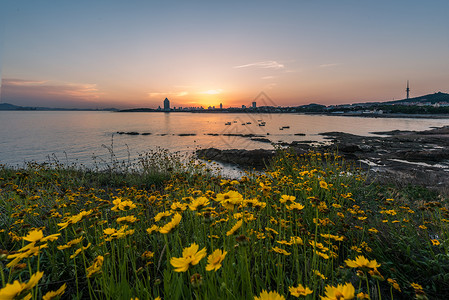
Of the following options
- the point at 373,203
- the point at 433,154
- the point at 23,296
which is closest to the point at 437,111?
the point at 433,154

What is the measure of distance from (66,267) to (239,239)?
202cm

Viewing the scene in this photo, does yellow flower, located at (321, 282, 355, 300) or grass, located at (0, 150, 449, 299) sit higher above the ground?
yellow flower, located at (321, 282, 355, 300)

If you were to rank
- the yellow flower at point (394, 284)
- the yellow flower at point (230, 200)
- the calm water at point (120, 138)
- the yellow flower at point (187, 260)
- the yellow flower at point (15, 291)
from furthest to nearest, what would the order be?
the calm water at point (120, 138), the yellow flower at point (230, 200), the yellow flower at point (394, 284), the yellow flower at point (187, 260), the yellow flower at point (15, 291)

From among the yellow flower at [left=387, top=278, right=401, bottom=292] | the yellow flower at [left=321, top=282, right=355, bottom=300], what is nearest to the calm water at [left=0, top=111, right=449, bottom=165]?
the yellow flower at [left=387, top=278, right=401, bottom=292]

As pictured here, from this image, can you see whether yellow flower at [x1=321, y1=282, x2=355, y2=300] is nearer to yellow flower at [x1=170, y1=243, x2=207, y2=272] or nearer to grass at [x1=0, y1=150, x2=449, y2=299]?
grass at [x1=0, y1=150, x2=449, y2=299]

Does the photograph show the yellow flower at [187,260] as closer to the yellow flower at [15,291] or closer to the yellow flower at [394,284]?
the yellow flower at [15,291]

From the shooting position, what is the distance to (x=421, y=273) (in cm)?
221

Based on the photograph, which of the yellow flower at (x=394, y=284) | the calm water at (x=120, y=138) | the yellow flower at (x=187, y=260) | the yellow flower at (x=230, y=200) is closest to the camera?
the yellow flower at (x=187, y=260)

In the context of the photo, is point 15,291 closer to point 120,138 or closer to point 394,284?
point 394,284

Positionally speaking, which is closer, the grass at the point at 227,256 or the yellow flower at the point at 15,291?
the yellow flower at the point at 15,291

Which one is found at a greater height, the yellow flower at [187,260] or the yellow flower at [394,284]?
the yellow flower at [187,260]

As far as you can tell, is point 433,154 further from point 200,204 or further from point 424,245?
point 200,204

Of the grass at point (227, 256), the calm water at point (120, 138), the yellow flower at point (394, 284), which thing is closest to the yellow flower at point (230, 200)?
the grass at point (227, 256)

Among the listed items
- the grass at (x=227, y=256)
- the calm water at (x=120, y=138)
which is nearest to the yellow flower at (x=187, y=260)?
the grass at (x=227, y=256)
